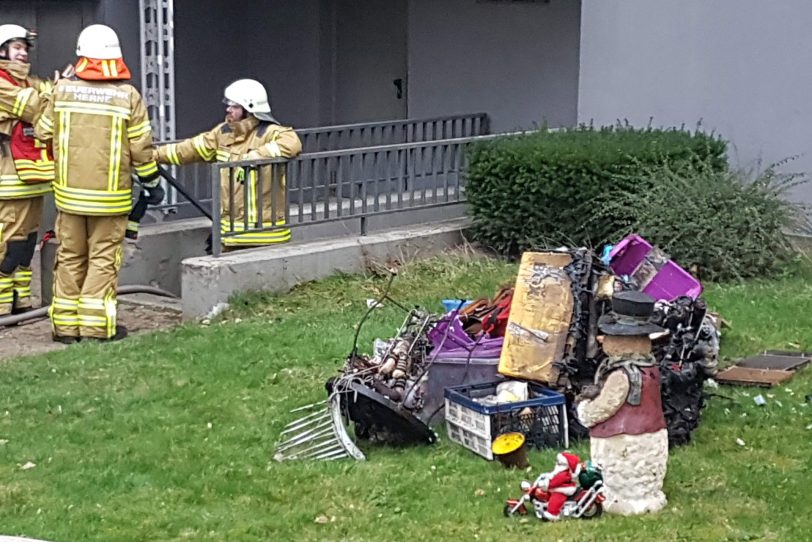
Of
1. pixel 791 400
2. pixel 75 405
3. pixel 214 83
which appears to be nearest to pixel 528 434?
pixel 791 400

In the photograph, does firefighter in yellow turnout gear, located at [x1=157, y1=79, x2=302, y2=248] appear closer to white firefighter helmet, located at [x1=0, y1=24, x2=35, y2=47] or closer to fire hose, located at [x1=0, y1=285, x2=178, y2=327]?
fire hose, located at [x1=0, y1=285, x2=178, y2=327]

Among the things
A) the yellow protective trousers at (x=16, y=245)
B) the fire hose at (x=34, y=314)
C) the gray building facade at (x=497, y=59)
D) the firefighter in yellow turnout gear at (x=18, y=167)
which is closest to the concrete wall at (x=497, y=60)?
the gray building facade at (x=497, y=59)

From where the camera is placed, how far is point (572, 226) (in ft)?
33.3

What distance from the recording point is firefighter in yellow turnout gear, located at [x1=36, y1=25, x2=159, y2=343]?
28.5 ft

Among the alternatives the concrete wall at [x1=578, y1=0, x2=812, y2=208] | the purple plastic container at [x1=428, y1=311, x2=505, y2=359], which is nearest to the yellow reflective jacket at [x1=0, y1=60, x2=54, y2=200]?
the purple plastic container at [x1=428, y1=311, x2=505, y2=359]

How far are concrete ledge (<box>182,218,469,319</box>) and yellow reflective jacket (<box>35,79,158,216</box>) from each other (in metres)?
0.80

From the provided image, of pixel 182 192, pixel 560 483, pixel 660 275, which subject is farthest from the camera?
pixel 182 192

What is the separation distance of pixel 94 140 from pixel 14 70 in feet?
3.69

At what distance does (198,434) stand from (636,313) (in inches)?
93.9

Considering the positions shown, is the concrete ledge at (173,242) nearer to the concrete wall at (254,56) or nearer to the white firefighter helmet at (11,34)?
the white firefighter helmet at (11,34)

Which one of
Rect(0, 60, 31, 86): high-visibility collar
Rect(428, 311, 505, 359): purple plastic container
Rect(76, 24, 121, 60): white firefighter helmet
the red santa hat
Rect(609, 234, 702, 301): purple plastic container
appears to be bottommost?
the red santa hat

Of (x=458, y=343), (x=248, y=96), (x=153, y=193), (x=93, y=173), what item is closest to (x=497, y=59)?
(x=248, y=96)

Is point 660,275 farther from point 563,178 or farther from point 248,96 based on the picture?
point 248,96

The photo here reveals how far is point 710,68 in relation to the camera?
1081 cm
